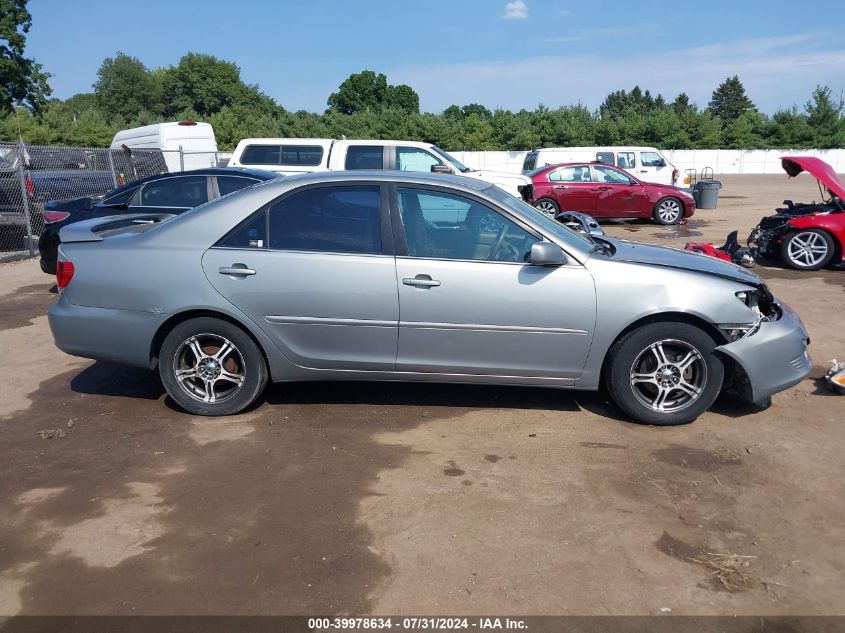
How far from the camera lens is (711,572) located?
3.27 meters

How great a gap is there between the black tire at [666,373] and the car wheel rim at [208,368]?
259 cm

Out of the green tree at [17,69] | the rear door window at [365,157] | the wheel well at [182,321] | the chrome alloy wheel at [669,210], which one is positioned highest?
the green tree at [17,69]

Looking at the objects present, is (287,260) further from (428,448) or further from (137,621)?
(137,621)

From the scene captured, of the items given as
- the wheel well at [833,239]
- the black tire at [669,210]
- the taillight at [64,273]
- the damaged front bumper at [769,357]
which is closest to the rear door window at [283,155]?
the black tire at [669,210]

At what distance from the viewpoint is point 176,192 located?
373 inches

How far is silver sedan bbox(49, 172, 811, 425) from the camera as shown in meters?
4.74

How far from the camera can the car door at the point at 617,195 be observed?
1738 centimetres

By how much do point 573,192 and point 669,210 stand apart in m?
2.36

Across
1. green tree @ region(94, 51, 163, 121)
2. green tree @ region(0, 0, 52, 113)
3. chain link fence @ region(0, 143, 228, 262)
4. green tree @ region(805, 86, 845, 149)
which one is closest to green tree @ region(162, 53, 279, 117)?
green tree @ region(94, 51, 163, 121)

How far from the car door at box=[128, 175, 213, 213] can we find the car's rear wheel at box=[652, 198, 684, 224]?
11692 millimetres

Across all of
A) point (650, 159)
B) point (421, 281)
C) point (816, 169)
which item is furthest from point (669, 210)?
point (421, 281)

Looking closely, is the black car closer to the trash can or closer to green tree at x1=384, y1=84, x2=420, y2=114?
the trash can

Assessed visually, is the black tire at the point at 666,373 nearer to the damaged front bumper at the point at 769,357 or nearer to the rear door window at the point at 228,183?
the damaged front bumper at the point at 769,357

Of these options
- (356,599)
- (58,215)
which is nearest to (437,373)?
(356,599)
